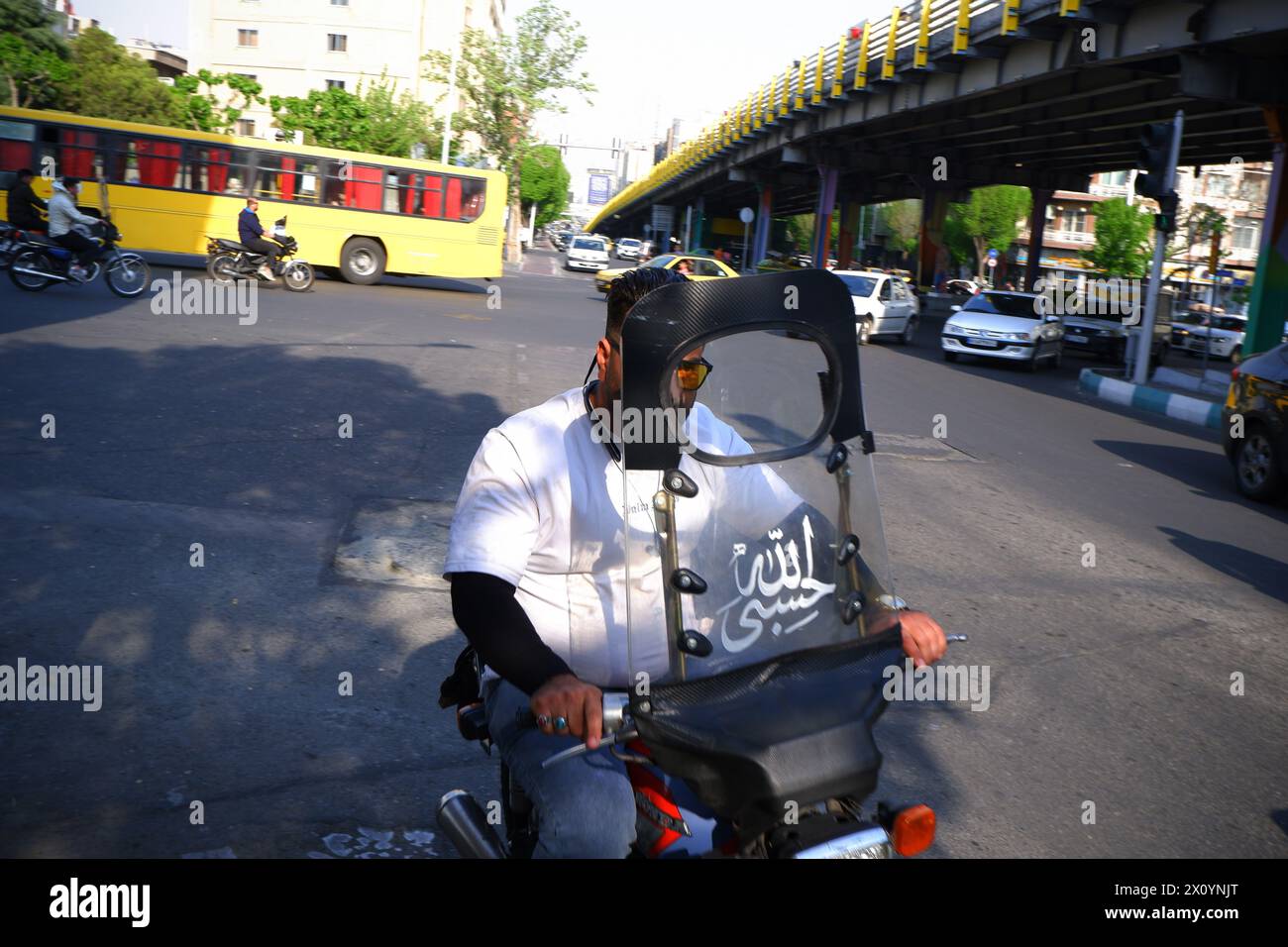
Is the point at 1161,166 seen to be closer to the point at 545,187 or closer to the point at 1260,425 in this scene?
the point at 1260,425

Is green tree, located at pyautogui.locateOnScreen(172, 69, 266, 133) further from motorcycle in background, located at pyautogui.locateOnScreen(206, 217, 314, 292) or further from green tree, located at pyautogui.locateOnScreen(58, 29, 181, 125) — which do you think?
motorcycle in background, located at pyautogui.locateOnScreen(206, 217, 314, 292)

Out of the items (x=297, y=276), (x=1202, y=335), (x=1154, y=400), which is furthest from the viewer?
(x=1202, y=335)

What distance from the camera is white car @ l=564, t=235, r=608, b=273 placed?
2069 inches

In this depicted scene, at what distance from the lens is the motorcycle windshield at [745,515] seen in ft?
6.43

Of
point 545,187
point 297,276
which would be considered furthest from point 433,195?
point 545,187

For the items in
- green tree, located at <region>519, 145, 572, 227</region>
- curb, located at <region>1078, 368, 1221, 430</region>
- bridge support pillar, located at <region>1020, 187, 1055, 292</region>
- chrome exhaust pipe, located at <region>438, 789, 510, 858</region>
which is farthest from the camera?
green tree, located at <region>519, 145, 572, 227</region>

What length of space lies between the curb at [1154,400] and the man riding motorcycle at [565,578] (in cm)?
1542

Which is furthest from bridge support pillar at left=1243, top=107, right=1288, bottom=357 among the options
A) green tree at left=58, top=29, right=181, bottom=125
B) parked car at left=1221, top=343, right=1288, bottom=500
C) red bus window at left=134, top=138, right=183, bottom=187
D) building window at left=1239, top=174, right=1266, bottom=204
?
building window at left=1239, top=174, right=1266, bottom=204

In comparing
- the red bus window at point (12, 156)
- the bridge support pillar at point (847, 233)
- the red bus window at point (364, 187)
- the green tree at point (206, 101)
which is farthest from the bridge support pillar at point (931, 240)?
the red bus window at point (12, 156)

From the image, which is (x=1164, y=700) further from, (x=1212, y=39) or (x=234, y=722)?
(x=1212, y=39)

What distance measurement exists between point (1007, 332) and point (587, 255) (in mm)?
32386

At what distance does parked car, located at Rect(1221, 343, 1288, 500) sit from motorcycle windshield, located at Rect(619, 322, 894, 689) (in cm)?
902

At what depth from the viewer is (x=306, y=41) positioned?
6444 cm

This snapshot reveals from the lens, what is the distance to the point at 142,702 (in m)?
3.92
